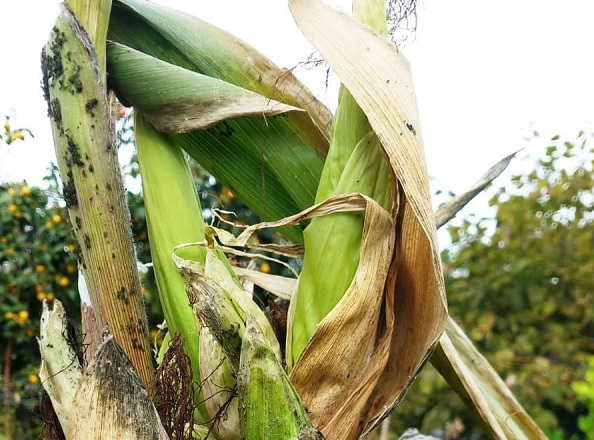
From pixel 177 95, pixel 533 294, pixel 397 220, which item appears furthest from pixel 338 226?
pixel 533 294

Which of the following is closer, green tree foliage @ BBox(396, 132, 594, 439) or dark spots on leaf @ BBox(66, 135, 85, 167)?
dark spots on leaf @ BBox(66, 135, 85, 167)

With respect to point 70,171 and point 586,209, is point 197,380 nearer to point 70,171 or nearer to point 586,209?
point 70,171

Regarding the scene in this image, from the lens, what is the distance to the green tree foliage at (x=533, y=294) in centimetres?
244

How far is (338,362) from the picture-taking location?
0.46 metres

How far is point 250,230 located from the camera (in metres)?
0.49

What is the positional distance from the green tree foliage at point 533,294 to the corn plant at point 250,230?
6.48ft

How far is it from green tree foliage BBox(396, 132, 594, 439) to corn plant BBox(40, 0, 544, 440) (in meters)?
1.97

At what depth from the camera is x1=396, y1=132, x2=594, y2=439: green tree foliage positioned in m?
2.44

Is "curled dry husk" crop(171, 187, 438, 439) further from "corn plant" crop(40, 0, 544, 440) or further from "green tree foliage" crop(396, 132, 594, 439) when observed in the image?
"green tree foliage" crop(396, 132, 594, 439)

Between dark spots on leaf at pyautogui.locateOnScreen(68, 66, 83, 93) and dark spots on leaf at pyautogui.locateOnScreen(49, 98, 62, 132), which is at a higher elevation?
dark spots on leaf at pyautogui.locateOnScreen(68, 66, 83, 93)

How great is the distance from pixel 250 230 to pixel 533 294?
232 cm

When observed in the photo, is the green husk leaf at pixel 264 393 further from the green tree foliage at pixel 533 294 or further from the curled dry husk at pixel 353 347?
the green tree foliage at pixel 533 294

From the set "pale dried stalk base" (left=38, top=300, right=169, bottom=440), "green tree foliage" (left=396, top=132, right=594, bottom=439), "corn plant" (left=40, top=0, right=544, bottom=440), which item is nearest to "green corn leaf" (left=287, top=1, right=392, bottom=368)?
"corn plant" (left=40, top=0, right=544, bottom=440)

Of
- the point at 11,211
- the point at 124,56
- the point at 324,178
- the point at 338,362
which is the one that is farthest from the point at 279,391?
the point at 11,211
